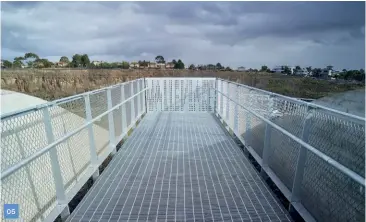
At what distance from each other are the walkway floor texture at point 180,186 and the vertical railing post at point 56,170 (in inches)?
5.4

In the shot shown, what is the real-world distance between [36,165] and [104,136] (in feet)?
5.53

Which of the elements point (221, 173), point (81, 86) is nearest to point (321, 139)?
point (221, 173)

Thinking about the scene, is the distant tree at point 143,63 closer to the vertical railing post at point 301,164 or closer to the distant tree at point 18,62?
the distant tree at point 18,62

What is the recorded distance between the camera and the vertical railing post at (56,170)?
7.40 feet

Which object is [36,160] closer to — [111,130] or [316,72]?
[111,130]

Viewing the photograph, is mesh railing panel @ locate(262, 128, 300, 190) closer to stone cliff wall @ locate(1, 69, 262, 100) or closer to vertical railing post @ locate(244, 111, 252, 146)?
vertical railing post @ locate(244, 111, 252, 146)


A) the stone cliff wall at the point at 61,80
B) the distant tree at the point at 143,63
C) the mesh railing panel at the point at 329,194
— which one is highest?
the distant tree at the point at 143,63

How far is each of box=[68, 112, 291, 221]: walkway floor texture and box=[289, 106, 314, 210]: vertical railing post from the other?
8.7 inches

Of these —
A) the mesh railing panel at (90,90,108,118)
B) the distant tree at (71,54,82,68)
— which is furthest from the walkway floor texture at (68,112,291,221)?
the distant tree at (71,54,82,68)

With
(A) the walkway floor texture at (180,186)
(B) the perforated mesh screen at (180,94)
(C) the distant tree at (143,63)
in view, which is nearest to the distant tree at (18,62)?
(C) the distant tree at (143,63)

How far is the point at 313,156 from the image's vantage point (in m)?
2.24

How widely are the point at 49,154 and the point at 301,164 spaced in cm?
227

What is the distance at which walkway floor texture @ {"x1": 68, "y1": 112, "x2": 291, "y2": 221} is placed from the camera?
99.8 inches

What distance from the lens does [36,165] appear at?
2281 millimetres
